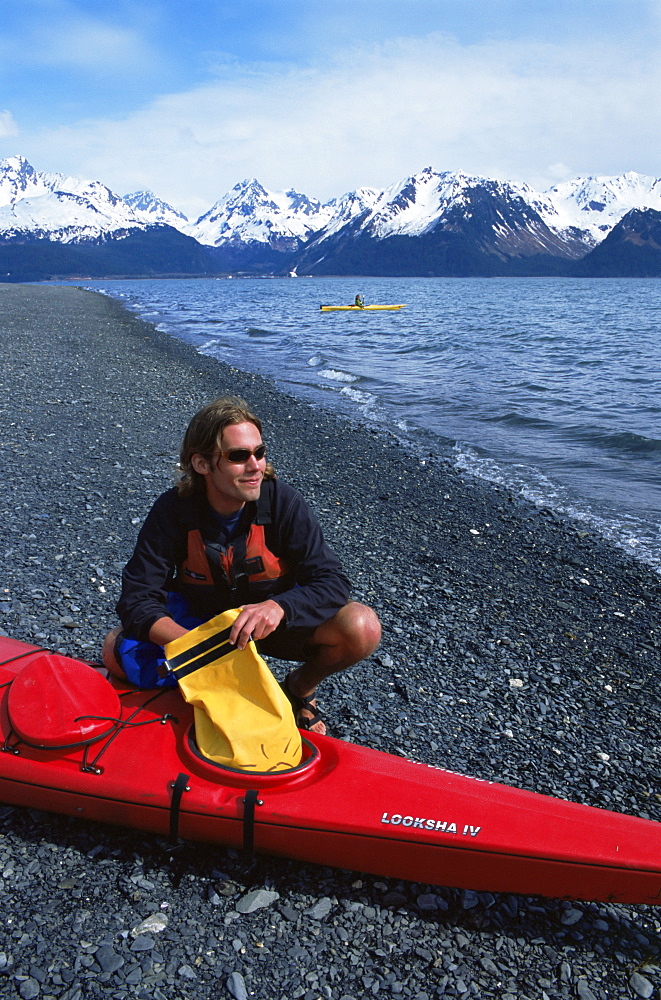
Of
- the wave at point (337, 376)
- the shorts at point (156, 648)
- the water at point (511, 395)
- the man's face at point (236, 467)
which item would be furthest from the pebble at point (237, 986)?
the wave at point (337, 376)

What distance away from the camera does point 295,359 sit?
89.8 feet

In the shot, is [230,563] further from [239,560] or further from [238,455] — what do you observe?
[238,455]

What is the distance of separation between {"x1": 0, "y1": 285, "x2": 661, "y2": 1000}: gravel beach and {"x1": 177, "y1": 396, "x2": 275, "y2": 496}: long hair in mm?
1854

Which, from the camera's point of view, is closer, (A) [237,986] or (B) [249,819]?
(A) [237,986]

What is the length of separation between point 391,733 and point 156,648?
162 cm

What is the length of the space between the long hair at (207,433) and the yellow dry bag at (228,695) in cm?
81

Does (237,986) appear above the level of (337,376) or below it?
below

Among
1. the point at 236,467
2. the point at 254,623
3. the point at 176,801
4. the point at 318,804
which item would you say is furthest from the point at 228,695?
the point at 236,467

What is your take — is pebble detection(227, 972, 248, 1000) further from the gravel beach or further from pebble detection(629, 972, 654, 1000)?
pebble detection(629, 972, 654, 1000)

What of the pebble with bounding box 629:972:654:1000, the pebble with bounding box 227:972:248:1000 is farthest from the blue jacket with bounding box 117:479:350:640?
the pebble with bounding box 629:972:654:1000

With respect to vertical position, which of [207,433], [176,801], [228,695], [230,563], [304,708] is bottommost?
[304,708]

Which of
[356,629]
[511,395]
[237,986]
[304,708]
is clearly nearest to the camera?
[237,986]

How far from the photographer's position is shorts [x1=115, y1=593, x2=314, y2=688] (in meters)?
3.89

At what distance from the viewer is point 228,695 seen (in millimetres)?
3439
